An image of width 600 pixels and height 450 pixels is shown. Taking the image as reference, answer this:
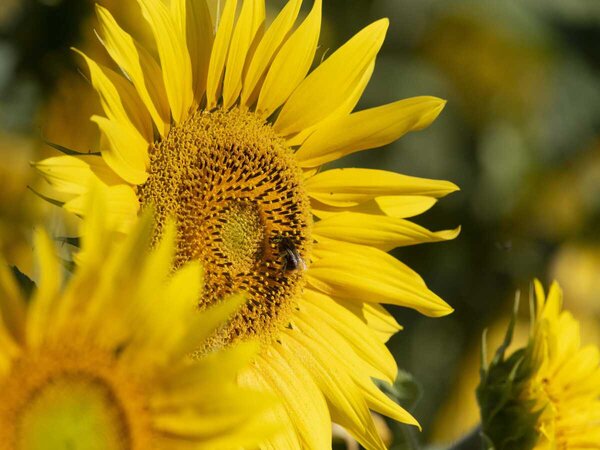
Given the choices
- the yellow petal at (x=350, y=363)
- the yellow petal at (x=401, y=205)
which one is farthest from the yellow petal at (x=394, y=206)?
the yellow petal at (x=350, y=363)

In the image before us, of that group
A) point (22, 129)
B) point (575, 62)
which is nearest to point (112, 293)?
point (22, 129)

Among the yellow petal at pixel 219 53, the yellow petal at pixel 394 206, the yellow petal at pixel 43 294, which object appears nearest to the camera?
the yellow petal at pixel 43 294

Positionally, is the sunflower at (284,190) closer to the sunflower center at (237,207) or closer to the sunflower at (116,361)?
the sunflower center at (237,207)

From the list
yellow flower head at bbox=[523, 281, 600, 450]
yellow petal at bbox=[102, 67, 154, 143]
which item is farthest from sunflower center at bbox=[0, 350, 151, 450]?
yellow flower head at bbox=[523, 281, 600, 450]

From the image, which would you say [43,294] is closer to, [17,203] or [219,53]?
[219,53]

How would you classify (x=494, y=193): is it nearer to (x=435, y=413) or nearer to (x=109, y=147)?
(x=435, y=413)

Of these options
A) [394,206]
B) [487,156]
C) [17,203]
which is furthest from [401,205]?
[487,156]
